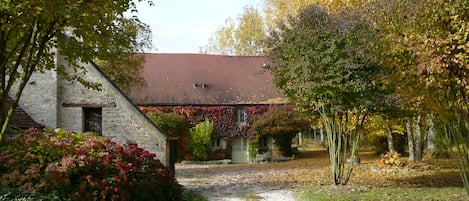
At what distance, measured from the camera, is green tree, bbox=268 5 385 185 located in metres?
13.0

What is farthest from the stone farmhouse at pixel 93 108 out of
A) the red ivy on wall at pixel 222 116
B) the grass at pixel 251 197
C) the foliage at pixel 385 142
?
the foliage at pixel 385 142

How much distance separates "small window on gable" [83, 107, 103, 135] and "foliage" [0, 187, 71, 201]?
329 inches

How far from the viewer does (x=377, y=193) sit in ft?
44.1

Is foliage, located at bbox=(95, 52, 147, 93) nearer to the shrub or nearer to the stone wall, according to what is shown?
the shrub

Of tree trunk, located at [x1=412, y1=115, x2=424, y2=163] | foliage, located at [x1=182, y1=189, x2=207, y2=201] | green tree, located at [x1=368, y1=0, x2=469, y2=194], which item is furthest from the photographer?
tree trunk, located at [x1=412, y1=115, x2=424, y2=163]

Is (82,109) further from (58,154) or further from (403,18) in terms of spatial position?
(403,18)

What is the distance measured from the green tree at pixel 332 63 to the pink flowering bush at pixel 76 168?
5337 mm

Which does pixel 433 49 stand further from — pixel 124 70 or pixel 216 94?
pixel 216 94

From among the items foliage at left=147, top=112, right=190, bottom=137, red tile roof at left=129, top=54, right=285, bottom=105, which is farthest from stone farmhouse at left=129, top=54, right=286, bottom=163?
foliage at left=147, top=112, right=190, bottom=137

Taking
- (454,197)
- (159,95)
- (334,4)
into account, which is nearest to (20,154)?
(454,197)

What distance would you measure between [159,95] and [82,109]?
Result: 1354 centimetres

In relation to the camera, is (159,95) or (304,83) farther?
(159,95)

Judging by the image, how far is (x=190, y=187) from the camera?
53.9 feet

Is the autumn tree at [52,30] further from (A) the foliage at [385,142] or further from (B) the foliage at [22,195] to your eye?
(A) the foliage at [385,142]
